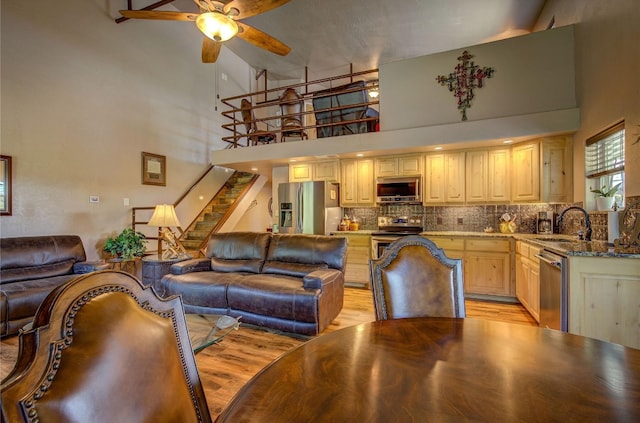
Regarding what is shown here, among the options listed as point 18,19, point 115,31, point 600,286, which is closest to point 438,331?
point 600,286

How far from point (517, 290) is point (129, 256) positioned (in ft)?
18.8

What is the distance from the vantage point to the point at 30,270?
11.6 ft

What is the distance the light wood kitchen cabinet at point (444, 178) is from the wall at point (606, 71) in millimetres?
1370

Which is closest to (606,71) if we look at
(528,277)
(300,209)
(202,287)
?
(528,277)

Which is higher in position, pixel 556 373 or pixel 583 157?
pixel 583 157

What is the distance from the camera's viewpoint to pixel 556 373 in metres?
0.88

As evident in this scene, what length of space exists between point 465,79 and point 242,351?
458cm

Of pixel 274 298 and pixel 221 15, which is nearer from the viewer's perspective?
pixel 221 15

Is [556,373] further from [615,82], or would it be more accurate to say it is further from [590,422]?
[615,82]

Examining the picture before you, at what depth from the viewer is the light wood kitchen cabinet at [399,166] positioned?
490 cm

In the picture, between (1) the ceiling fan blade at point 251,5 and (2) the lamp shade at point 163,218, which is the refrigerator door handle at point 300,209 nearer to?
Result: (2) the lamp shade at point 163,218

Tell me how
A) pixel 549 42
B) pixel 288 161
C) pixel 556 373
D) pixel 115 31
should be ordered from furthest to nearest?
1. pixel 288 161
2. pixel 115 31
3. pixel 549 42
4. pixel 556 373

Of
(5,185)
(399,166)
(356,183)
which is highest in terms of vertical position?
(399,166)

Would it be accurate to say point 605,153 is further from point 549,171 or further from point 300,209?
point 300,209
